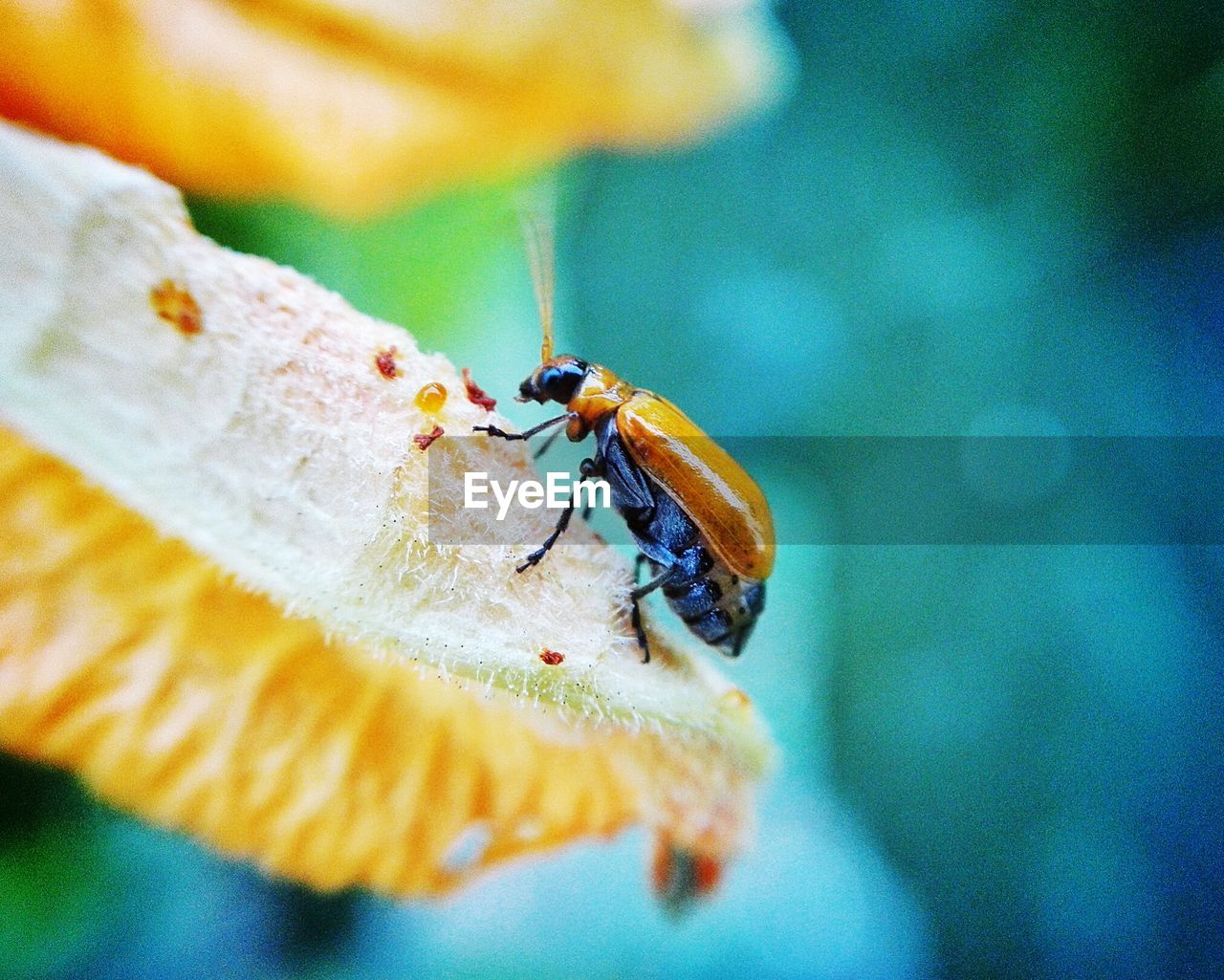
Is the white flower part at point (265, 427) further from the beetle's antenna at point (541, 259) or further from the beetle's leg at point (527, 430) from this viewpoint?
the beetle's antenna at point (541, 259)

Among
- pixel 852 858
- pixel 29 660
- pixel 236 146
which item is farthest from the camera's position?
pixel 852 858

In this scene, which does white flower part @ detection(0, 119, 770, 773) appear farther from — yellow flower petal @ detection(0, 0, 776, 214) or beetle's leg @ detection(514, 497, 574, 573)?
yellow flower petal @ detection(0, 0, 776, 214)

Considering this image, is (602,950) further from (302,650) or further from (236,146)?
(236,146)

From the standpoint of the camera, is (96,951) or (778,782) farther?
(778,782)

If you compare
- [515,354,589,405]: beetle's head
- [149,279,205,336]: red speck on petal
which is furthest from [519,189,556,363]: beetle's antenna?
[149,279,205,336]: red speck on petal

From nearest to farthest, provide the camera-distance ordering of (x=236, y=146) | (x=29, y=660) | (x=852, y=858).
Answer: (x=29, y=660)
(x=236, y=146)
(x=852, y=858)

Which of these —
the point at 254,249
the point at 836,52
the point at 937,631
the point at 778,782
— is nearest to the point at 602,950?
the point at 778,782

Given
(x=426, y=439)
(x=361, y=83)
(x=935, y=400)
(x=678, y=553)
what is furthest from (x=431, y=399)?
(x=935, y=400)
